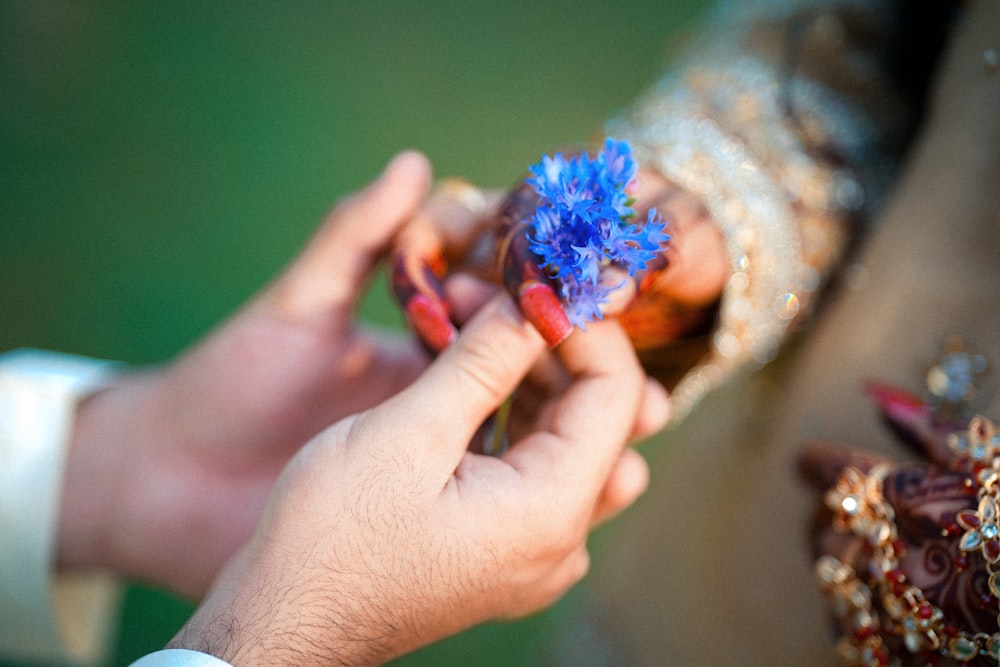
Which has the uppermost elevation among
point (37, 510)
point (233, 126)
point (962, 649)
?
point (233, 126)

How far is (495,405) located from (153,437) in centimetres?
53

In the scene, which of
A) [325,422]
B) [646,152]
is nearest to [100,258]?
[325,422]

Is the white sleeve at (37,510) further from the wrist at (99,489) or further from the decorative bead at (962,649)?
the decorative bead at (962,649)

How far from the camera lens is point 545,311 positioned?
56 cm

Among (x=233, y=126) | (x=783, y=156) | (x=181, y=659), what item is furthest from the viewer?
(x=233, y=126)

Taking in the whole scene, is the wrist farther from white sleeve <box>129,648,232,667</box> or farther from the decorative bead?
the decorative bead

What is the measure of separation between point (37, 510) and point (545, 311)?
71cm

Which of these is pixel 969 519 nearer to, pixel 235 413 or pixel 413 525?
pixel 413 525

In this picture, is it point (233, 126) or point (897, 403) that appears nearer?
point (897, 403)

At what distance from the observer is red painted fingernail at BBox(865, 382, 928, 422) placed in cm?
62

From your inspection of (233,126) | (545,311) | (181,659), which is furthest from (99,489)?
(233,126)

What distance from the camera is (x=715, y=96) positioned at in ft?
2.82

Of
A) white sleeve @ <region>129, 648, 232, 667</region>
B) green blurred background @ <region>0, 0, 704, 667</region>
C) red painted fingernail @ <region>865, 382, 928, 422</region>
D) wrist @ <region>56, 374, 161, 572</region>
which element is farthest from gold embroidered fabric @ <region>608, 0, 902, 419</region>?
green blurred background @ <region>0, 0, 704, 667</region>

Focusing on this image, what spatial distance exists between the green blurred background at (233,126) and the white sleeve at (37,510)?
83 cm
